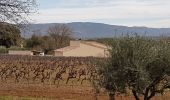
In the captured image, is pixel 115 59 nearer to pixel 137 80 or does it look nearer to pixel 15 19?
pixel 137 80

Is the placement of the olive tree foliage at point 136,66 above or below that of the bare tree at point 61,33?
above

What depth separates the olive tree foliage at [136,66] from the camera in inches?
763

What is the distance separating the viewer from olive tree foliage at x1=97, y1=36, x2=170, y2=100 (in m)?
19.4

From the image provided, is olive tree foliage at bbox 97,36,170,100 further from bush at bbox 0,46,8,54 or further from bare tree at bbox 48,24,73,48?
bare tree at bbox 48,24,73,48

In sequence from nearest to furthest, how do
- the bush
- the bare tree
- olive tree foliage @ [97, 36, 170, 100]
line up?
olive tree foliage @ [97, 36, 170, 100]
the bush
the bare tree

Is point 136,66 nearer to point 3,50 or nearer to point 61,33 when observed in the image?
point 3,50

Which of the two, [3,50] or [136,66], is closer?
[136,66]

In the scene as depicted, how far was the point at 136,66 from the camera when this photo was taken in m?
19.3

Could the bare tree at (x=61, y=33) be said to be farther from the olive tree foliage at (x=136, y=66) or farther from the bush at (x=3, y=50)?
the olive tree foliage at (x=136, y=66)

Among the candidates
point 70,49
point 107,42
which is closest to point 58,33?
point 70,49

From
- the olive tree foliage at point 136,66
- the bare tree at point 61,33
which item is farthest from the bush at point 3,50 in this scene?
the olive tree foliage at point 136,66

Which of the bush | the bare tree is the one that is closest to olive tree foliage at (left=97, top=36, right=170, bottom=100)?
the bush

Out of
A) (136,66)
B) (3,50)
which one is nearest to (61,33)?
(3,50)

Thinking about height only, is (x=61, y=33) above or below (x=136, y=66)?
below
